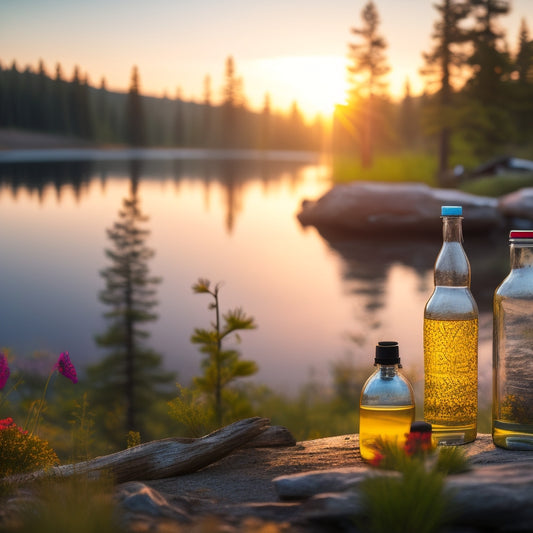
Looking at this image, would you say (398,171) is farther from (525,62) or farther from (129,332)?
(129,332)

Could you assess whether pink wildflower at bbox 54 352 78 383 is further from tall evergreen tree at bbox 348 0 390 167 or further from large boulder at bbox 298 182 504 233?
tall evergreen tree at bbox 348 0 390 167

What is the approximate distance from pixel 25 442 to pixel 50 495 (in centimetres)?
86

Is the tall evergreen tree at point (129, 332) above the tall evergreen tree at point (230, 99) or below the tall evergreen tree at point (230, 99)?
below

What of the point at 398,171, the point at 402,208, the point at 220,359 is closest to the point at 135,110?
the point at 398,171

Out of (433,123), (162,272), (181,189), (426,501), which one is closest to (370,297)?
(162,272)

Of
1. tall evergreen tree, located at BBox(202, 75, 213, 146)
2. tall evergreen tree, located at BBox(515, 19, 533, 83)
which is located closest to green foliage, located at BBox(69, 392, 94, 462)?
tall evergreen tree, located at BBox(515, 19, 533, 83)

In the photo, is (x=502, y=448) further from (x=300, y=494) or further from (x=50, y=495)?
(x=50, y=495)

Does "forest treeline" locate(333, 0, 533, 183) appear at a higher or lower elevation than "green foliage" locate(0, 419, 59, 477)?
higher

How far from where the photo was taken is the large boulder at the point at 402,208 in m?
20.8

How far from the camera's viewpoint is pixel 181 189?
41.1 meters

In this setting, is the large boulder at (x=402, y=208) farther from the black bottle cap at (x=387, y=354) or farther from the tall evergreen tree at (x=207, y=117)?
the tall evergreen tree at (x=207, y=117)

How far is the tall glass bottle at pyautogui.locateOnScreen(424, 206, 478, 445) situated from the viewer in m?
3.04

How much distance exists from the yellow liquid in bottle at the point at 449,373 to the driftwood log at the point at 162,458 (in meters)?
0.88

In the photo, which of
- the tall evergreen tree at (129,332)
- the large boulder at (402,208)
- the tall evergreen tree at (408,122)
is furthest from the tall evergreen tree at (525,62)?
the tall evergreen tree at (408,122)
